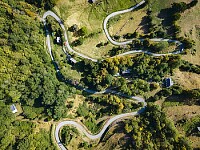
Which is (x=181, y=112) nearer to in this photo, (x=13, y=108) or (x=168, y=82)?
(x=168, y=82)

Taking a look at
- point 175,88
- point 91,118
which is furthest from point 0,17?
point 175,88

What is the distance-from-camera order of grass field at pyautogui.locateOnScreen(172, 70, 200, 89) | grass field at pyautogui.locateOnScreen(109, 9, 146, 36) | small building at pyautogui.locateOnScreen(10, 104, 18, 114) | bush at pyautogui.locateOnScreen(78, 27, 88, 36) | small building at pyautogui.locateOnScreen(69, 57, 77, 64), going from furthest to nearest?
grass field at pyautogui.locateOnScreen(109, 9, 146, 36)
small building at pyautogui.locateOnScreen(69, 57, 77, 64)
grass field at pyautogui.locateOnScreen(172, 70, 200, 89)
bush at pyautogui.locateOnScreen(78, 27, 88, 36)
small building at pyautogui.locateOnScreen(10, 104, 18, 114)

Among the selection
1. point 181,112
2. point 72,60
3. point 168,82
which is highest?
point 72,60

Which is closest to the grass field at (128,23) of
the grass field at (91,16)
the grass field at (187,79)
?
the grass field at (91,16)

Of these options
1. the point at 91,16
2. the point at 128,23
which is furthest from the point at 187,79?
the point at 91,16

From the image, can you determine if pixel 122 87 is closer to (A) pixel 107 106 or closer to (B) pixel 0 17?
(A) pixel 107 106

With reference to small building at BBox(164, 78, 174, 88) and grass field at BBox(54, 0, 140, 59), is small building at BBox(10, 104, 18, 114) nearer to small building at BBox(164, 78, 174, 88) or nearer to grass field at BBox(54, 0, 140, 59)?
grass field at BBox(54, 0, 140, 59)

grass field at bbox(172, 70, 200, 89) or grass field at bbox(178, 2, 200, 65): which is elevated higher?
grass field at bbox(178, 2, 200, 65)

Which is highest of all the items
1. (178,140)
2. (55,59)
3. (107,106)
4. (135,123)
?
(55,59)

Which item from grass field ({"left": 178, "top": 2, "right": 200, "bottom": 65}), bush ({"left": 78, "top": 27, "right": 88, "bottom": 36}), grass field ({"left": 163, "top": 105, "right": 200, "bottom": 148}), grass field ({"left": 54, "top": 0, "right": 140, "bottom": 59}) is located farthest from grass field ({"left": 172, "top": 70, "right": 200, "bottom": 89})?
bush ({"left": 78, "top": 27, "right": 88, "bottom": 36})

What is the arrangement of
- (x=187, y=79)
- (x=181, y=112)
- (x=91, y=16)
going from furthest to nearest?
(x=91, y=16) → (x=187, y=79) → (x=181, y=112)

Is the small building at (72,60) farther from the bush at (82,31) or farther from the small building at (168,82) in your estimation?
the small building at (168,82)
